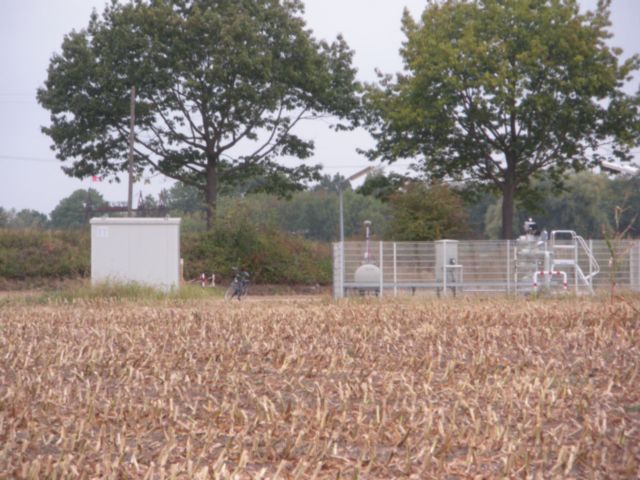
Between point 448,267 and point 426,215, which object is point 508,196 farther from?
point 448,267

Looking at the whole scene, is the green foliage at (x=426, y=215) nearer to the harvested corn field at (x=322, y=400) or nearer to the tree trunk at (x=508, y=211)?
the tree trunk at (x=508, y=211)

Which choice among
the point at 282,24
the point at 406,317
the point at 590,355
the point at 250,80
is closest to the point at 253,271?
the point at 250,80

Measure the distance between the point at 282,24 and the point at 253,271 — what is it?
11.1m

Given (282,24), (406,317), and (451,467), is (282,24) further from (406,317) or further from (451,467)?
(451,467)

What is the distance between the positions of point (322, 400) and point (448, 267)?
20324 millimetres

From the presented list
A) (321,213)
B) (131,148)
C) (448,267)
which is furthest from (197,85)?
(321,213)

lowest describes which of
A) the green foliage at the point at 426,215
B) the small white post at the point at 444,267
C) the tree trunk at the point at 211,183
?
the small white post at the point at 444,267

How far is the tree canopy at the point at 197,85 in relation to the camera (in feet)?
128

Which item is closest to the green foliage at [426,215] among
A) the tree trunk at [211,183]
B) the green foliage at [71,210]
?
the tree trunk at [211,183]

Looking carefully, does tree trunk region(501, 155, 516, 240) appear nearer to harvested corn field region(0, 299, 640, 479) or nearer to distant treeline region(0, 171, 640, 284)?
distant treeline region(0, 171, 640, 284)

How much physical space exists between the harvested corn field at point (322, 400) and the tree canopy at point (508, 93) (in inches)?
1013

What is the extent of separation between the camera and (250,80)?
4003cm

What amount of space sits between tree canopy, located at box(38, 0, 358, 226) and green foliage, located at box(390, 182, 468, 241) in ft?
20.8

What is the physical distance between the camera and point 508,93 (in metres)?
36.6
